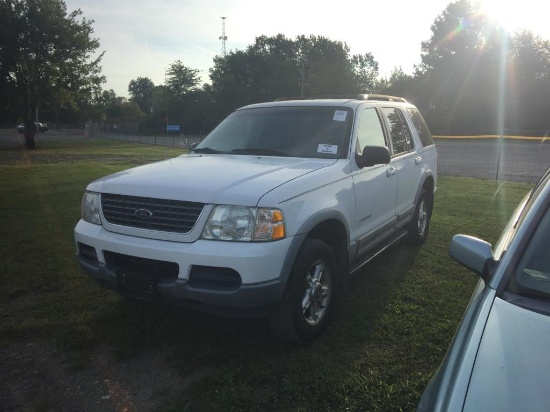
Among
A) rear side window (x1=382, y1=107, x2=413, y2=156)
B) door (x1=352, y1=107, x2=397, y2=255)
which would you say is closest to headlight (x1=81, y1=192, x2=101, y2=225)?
door (x1=352, y1=107, x2=397, y2=255)

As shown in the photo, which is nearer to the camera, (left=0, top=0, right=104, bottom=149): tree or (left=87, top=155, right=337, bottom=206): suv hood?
(left=87, top=155, right=337, bottom=206): suv hood

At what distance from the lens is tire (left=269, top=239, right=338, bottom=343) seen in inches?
125

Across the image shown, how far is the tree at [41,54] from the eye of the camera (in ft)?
105

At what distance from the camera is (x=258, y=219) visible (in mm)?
3010

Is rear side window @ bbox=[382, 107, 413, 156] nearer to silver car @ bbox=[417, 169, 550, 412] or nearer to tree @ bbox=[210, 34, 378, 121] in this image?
silver car @ bbox=[417, 169, 550, 412]

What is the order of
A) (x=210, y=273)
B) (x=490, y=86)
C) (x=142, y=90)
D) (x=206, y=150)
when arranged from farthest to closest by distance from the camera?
(x=142, y=90)
(x=490, y=86)
(x=206, y=150)
(x=210, y=273)

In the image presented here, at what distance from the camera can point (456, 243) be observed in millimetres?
2402

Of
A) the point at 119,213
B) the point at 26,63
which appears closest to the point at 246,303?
the point at 119,213

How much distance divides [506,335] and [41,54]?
3814 centimetres

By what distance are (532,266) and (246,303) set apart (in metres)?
1.63

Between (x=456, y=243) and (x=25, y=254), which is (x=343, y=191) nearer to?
(x=456, y=243)

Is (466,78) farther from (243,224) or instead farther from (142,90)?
(142,90)

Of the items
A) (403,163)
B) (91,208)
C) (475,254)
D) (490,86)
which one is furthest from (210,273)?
(490,86)

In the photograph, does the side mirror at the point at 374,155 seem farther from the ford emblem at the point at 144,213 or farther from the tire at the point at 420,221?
the tire at the point at 420,221
